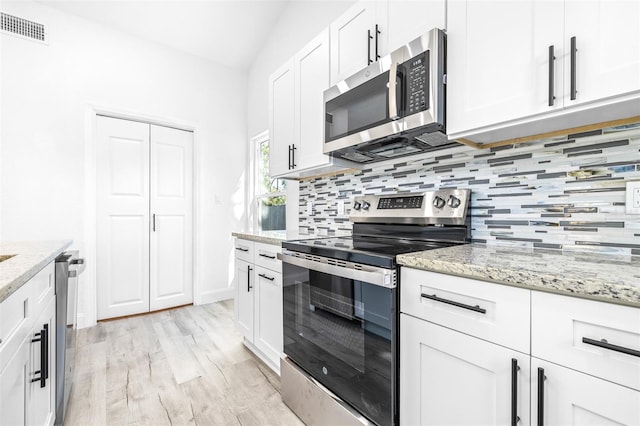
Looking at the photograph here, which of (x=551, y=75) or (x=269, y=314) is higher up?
(x=551, y=75)

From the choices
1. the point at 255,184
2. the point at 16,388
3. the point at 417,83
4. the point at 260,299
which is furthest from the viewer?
the point at 255,184

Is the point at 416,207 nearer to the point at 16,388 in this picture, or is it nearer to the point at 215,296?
the point at 16,388

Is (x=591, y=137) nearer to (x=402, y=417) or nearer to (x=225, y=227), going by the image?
(x=402, y=417)

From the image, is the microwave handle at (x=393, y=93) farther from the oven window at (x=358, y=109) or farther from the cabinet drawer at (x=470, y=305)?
the cabinet drawer at (x=470, y=305)

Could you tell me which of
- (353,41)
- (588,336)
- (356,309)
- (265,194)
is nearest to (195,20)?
(265,194)

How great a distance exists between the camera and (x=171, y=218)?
11.5 feet

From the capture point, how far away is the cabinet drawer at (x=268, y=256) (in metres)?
1.92

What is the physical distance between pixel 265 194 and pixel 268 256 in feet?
5.77

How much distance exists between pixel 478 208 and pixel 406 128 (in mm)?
550

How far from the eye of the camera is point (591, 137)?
1158 mm

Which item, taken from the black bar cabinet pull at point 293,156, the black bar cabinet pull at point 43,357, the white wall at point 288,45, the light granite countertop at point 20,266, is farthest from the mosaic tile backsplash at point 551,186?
the black bar cabinet pull at point 43,357

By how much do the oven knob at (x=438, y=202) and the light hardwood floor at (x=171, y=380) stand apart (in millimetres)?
1356

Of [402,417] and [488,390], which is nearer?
[488,390]

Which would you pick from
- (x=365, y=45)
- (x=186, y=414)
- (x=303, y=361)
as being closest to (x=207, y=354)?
(x=186, y=414)
